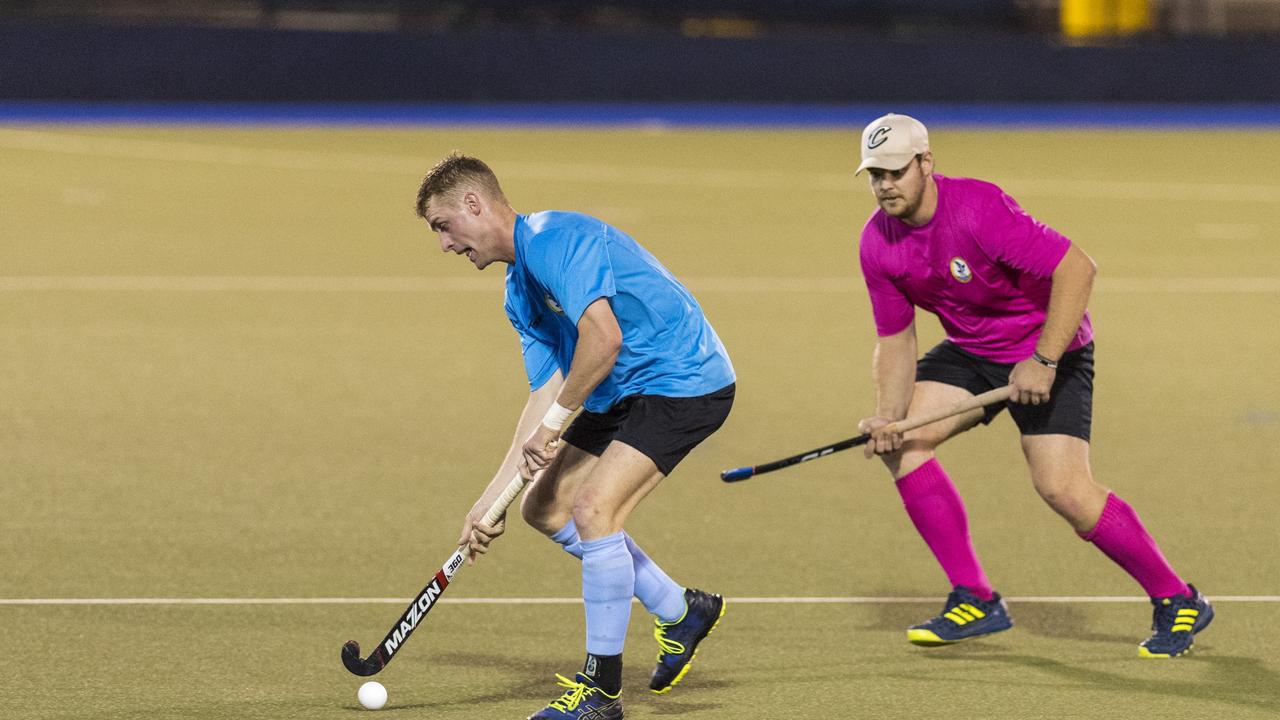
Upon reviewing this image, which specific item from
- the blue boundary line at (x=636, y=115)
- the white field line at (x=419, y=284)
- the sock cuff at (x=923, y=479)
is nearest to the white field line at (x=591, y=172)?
the blue boundary line at (x=636, y=115)

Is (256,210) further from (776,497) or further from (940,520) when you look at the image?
(940,520)

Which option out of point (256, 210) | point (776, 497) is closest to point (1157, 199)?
point (256, 210)

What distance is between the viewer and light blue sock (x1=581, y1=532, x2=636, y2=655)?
19.4 ft

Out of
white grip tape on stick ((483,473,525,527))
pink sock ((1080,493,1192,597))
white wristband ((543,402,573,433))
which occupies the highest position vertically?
white wristband ((543,402,573,433))

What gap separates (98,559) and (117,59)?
67.8 feet

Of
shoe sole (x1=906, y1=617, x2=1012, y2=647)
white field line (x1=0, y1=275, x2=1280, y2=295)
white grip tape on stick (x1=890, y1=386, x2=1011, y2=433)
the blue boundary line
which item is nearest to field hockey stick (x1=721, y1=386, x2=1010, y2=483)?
white grip tape on stick (x1=890, y1=386, x2=1011, y2=433)

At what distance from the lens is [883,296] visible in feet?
22.5

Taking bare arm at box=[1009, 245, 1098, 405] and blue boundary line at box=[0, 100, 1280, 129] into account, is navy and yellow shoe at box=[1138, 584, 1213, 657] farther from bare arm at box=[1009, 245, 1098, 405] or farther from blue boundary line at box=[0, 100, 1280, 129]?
blue boundary line at box=[0, 100, 1280, 129]

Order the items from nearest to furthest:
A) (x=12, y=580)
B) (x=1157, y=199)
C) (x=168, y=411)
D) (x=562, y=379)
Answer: (x=562, y=379), (x=12, y=580), (x=168, y=411), (x=1157, y=199)

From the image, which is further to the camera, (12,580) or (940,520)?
(12,580)

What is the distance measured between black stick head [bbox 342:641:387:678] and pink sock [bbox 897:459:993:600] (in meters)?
1.86

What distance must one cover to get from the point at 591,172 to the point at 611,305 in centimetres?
1569

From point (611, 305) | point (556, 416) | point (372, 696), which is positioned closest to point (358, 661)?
point (372, 696)

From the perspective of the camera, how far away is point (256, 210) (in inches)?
733
